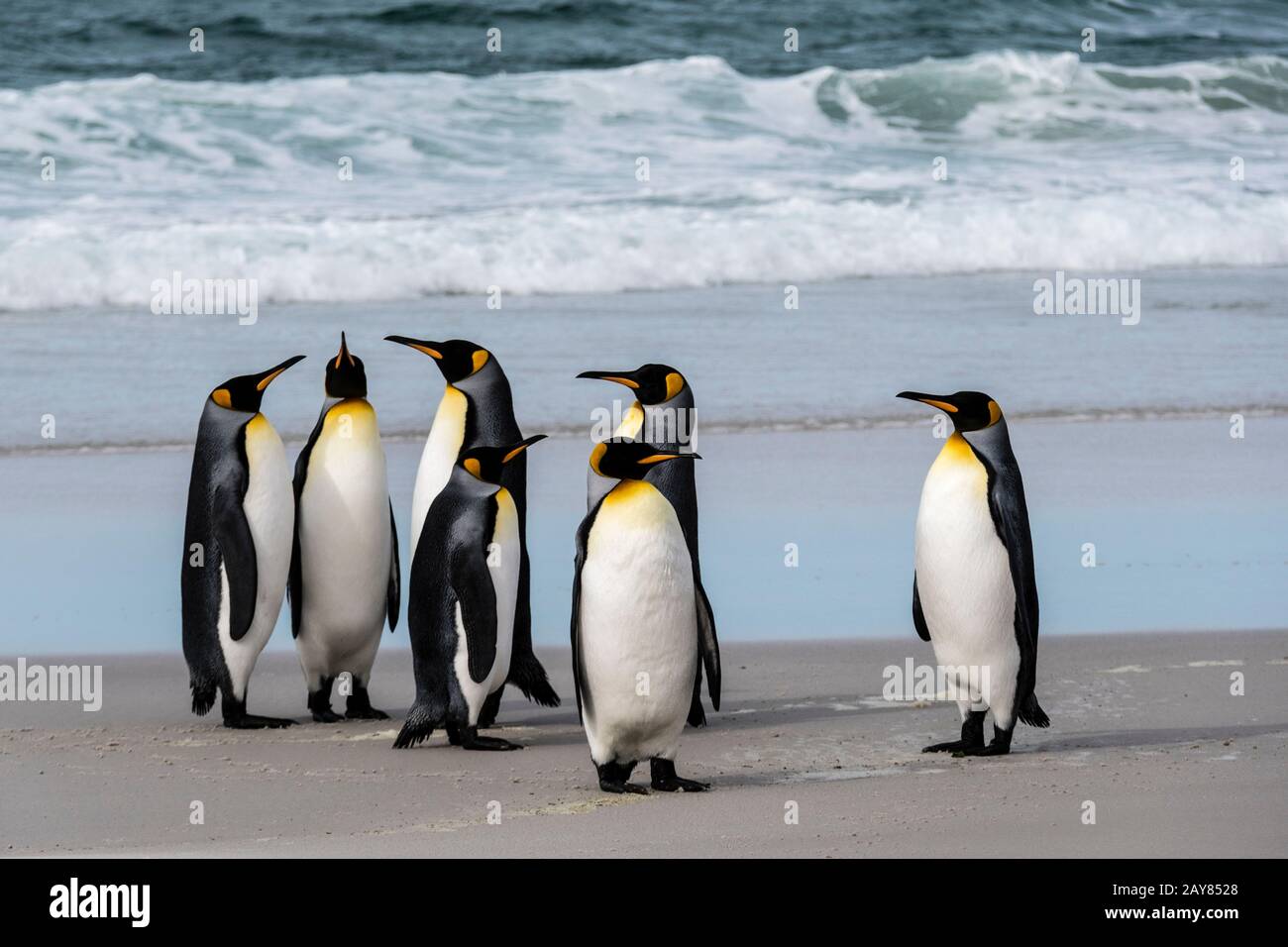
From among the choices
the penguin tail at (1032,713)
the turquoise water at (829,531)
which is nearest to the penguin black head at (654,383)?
the turquoise water at (829,531)

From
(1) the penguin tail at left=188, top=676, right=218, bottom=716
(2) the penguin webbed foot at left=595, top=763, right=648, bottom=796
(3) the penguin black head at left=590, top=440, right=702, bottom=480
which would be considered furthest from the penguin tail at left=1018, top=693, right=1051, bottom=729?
(1) the penguin tail at left=188, top=676, right=218, bottom=716

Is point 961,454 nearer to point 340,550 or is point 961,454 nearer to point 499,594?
point 499,594

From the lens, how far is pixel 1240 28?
77.9 feet

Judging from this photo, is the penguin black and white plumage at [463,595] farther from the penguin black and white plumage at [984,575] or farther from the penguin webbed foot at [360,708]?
the penguin black and white plumage at [984,575]

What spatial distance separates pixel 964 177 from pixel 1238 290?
→ 4029 mm

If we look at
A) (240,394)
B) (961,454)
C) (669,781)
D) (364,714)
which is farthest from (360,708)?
(961,454)

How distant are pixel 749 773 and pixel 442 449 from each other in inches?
58.0

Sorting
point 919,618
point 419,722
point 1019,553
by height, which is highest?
point 1019,553

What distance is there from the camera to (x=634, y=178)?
54.9ft

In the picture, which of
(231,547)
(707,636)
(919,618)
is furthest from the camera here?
(231,547)

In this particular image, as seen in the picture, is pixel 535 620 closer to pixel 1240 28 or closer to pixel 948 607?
pixel 948 607

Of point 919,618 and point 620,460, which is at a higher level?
point 620,460
